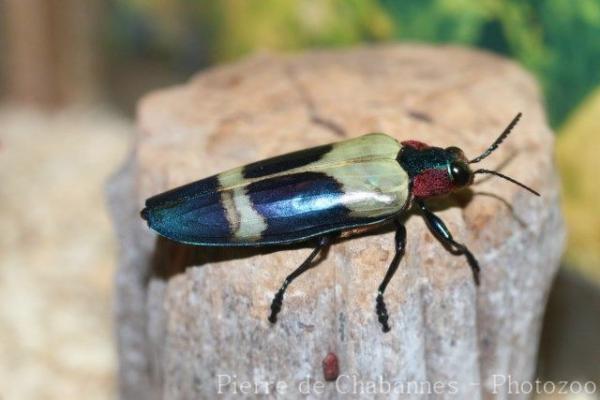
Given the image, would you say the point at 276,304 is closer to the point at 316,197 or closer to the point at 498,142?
the point at 316,197

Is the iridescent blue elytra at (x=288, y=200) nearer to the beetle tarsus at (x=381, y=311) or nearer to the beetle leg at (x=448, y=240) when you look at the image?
the beetle leg at (x=448, y=240)

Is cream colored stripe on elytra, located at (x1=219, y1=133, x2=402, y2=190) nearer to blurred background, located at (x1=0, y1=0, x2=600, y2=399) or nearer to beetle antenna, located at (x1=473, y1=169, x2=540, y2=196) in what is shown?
beetle antenna, located at (x1=473, y1=169, x2=540, y2=196)

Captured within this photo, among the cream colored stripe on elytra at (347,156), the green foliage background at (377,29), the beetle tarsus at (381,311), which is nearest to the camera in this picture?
the beetle tarsus at (381,311)

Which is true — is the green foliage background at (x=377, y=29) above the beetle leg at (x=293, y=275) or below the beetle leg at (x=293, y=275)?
above

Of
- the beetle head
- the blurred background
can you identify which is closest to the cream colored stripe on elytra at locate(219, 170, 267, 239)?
the beetle head

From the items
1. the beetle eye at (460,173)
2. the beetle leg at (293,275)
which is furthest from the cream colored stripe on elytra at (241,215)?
the beetle eye at (460,173)

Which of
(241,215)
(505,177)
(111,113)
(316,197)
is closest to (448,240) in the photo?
(505,177)

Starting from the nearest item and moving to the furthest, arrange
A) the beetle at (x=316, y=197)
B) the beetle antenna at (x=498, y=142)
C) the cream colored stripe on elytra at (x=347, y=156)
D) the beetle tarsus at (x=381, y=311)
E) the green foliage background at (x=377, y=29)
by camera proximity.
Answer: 1. the beetle tarsus at (x=381, y=311)
2. the beetle at (x=316, y=197)
3. the cream colored stripe on elytra at (x=347, y=156)
4. the beetle antenna at (x=498, y=142)
5. the green foliage background at (x=377, y=29)

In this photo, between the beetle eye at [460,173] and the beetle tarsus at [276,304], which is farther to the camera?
the beetle eye at [460,173]
